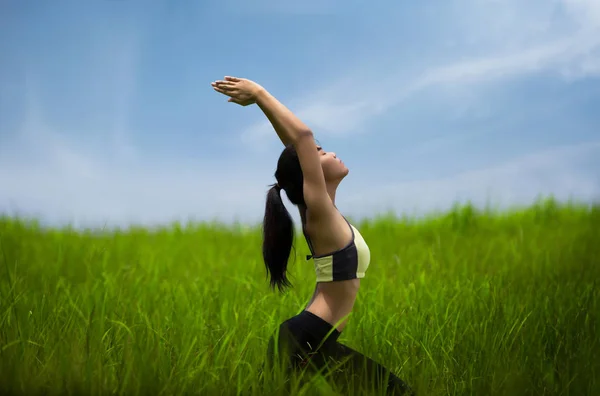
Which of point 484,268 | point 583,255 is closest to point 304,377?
point 484,268

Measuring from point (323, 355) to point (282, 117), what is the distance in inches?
45.6

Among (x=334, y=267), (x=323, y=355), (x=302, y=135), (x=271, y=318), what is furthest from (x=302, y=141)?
(x=271, y=318)

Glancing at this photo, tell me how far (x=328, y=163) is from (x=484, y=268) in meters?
3.79

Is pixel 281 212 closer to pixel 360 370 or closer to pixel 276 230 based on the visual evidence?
pixel 276 230

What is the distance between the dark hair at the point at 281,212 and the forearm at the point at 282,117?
0.16 m

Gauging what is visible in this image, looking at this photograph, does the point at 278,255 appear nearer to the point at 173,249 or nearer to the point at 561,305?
the point at 561,305

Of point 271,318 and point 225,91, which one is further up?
point 225,91

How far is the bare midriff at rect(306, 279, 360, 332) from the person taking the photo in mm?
2836

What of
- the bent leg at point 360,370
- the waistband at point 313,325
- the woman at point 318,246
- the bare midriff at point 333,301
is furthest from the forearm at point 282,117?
the bent leg at point 360,370

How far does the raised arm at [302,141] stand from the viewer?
273cm

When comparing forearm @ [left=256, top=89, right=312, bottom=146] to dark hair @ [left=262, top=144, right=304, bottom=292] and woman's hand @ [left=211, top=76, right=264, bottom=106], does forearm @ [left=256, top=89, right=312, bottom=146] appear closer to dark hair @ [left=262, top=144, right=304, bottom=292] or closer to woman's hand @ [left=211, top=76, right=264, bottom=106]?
woman's hand @ [left=211, top=76, right=264, bottom=106]

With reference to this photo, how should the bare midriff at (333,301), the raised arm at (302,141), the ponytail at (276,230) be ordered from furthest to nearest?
the ponytail at (276,230) < the bare midriff at (333,301) < the raised arm at (302,141)

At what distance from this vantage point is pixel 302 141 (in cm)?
273

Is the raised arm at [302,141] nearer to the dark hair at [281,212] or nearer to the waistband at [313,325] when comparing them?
the dark hair at [281,212]
